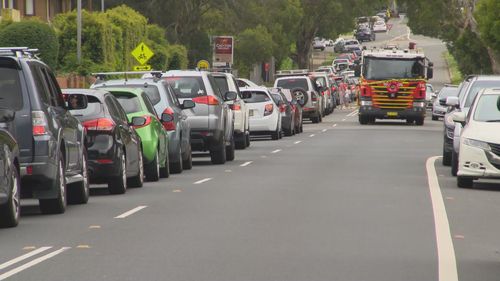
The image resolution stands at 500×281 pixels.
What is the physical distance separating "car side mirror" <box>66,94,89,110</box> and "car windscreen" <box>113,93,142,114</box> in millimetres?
4860

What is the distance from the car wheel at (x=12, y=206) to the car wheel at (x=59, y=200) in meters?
1.24

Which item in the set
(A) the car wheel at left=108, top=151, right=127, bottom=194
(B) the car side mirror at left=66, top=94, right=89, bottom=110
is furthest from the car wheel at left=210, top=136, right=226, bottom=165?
(B) the car side mirror at left=66, top=94, right=89, bottom=110

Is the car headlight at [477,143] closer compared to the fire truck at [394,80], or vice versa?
the car headlight at [477,143]

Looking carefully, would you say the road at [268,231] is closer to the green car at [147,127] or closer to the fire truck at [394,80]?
the green car at [147,127]

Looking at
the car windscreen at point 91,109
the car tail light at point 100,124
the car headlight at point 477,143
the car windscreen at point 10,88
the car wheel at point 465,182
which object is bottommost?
the car wheel at point 465,182

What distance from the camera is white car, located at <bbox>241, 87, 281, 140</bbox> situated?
1658 inches

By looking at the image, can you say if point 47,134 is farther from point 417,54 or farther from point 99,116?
point 417,54

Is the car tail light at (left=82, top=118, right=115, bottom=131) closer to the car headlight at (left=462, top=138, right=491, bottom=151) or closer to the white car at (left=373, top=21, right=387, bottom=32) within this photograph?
the car headlight at (left=462, top=138, right=491, bottom=151)

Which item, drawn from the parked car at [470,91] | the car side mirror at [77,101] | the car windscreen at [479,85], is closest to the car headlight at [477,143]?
the parked car at [470,91]

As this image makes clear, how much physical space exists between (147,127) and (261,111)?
19.7 metres

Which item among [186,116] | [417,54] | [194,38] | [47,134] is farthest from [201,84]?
[194,38]

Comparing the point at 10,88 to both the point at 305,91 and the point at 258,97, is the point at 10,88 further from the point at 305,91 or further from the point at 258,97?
the point at 305,91

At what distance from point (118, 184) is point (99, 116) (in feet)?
3.37

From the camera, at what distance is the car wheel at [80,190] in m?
18.2
